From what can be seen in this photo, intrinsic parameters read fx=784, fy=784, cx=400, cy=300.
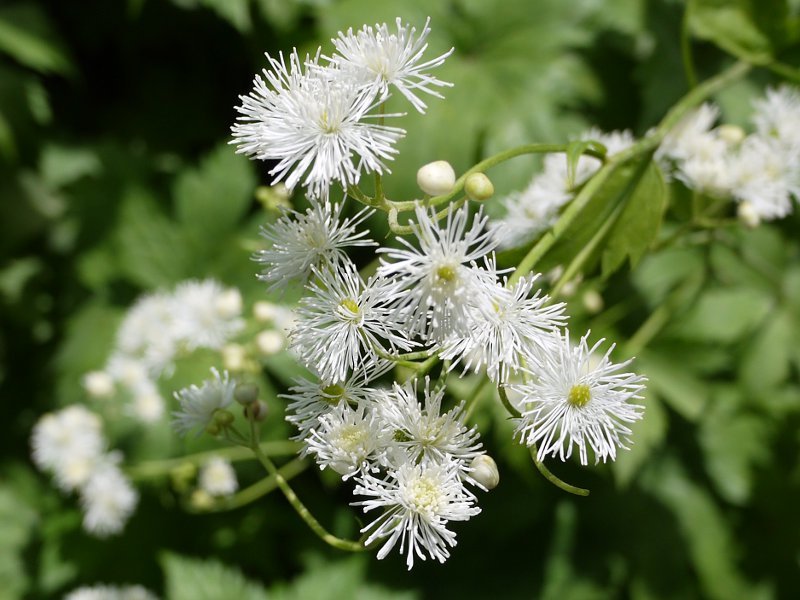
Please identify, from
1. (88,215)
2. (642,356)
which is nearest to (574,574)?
(642,356)

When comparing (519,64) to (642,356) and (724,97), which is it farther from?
(642,356)

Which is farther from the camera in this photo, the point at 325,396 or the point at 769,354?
the point at 769,354

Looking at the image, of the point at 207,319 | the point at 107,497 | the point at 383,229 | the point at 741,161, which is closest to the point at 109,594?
the point at 107,497

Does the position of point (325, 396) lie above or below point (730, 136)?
Answer: below

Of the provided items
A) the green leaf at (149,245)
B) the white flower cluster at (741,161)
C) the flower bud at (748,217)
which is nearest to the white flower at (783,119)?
the white flower cluster at (741,161)

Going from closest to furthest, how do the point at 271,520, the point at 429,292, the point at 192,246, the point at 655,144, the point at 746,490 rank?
the point at 429,292, the point at 655,144, the point at 746,490, the point at 271,520, the point at 192,246

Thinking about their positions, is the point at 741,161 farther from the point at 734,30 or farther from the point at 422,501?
the point at 422,501

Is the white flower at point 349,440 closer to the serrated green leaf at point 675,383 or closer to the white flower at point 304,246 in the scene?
the white flower at point 304,246
